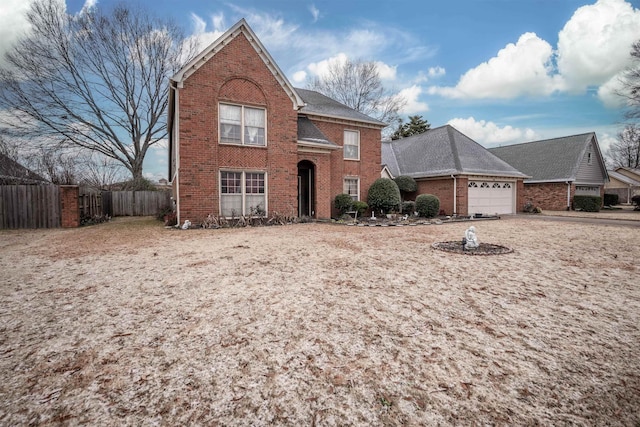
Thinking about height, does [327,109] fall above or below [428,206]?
above

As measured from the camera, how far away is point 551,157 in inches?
1022

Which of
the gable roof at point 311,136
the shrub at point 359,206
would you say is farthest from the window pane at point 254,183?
the shrub at point 359,206

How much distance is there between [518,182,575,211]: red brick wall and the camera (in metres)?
23.8

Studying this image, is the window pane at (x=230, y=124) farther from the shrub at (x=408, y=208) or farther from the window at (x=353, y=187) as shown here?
the shrub at (x=408, y=208)

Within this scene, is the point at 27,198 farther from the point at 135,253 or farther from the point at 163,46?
the point at 163,46

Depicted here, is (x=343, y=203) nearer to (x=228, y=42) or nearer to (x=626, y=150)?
(x=228, y=42)

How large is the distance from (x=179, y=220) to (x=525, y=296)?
11597 millimetres

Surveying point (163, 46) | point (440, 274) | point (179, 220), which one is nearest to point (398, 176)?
point (179, 220)

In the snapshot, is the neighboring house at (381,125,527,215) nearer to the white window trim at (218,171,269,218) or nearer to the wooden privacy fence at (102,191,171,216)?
the white window trim at (218,171,269,218)

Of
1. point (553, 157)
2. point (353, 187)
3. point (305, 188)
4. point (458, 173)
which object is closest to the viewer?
point (305, 188)

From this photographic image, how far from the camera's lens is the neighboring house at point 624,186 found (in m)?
34.0

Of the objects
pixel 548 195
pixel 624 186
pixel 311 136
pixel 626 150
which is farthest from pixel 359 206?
pixel 626 150

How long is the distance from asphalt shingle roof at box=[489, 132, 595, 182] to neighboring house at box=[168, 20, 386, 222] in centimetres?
2131

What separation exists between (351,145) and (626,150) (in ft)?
194
